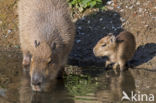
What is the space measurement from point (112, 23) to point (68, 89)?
9.52 feet

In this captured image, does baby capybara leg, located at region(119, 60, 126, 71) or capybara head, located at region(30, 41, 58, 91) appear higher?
capybara head, located at region(30, 41, 58, 91)

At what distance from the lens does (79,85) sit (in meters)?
6.61

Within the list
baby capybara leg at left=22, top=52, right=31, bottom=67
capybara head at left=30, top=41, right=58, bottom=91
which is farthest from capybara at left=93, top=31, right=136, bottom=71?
capybara head at left=30, top=41, right=58, bottom=91

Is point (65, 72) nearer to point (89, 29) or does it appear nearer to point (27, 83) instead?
point (27, 83)

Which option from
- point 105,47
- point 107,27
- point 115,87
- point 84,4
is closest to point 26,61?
point 105,47

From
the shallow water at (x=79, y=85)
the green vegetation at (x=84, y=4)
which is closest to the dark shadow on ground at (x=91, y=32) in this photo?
the green vegetation at (x=84, y=4)

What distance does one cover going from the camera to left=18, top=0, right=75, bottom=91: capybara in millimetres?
5857

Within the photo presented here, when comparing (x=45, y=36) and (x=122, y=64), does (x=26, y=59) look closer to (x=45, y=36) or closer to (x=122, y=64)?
(x=45, y=36)

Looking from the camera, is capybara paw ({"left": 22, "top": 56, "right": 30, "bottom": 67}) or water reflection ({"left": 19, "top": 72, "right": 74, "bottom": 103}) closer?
water reflection ({"left": 19, "top": 72, "right": 74, "bottom": 103})

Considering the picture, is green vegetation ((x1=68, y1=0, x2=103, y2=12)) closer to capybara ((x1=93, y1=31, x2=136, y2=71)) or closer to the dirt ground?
the dirt ground

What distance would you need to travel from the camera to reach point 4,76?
6.97m

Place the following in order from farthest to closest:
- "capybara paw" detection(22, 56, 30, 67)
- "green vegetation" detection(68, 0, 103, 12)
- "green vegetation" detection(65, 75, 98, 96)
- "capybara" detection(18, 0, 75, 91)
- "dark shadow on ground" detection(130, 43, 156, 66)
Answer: "green vegetation" detection(68, 0, 103, 12) < "dark shadow on ground" detection(130, 43, 156, 66) < "capybara paw" detection(22, 56, 30, 67) < "green vegetation" detection(65, 75, 98, 96) < "capybara" detection(18, 0, 75, 91)

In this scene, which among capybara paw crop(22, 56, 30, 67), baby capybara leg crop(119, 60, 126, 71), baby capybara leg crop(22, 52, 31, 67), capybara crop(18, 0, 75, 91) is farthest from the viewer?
baby capybara leg crop(119, 60, 126, 71)

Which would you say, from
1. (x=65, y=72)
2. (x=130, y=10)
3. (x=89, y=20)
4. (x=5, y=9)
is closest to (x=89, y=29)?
(x=89, y=20)
